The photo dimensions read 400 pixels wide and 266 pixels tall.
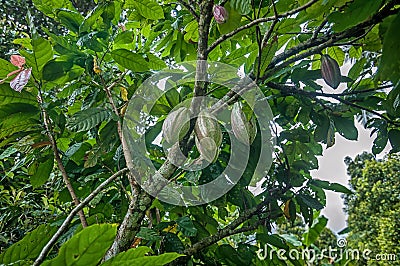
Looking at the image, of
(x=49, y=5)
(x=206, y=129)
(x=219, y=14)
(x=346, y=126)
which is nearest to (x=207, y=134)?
(x=206, y=129)

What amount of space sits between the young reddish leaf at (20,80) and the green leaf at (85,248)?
362 mm

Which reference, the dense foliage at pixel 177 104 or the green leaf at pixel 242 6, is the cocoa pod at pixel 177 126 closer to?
the dense foliage at pixel 177 104

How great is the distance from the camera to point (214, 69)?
69cm

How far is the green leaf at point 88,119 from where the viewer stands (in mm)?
633

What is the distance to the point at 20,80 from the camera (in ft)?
1.85

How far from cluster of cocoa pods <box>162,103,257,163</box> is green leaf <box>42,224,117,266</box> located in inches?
10.2

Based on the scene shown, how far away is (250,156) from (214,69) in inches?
7.3

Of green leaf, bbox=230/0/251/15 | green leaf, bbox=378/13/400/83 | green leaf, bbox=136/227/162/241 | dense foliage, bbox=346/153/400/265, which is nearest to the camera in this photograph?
green leaf, bbox=378/13/400/83

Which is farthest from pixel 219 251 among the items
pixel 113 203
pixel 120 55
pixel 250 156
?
pixel 120 55

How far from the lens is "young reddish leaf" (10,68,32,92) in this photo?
56cm

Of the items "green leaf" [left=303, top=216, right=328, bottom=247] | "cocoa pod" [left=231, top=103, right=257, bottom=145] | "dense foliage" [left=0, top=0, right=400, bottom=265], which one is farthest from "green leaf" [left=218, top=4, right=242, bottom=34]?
"green leaf" [left=303, top=216, right=328, bottom=247]

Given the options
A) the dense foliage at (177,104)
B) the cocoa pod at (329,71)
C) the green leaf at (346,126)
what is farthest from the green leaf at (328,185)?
the cocoa pod at (329,71)

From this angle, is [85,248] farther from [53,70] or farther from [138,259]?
[53,70]

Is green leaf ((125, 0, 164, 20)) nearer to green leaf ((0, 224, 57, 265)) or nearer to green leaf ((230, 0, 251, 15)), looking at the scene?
green leaf ((230, 0, 251, 15))
